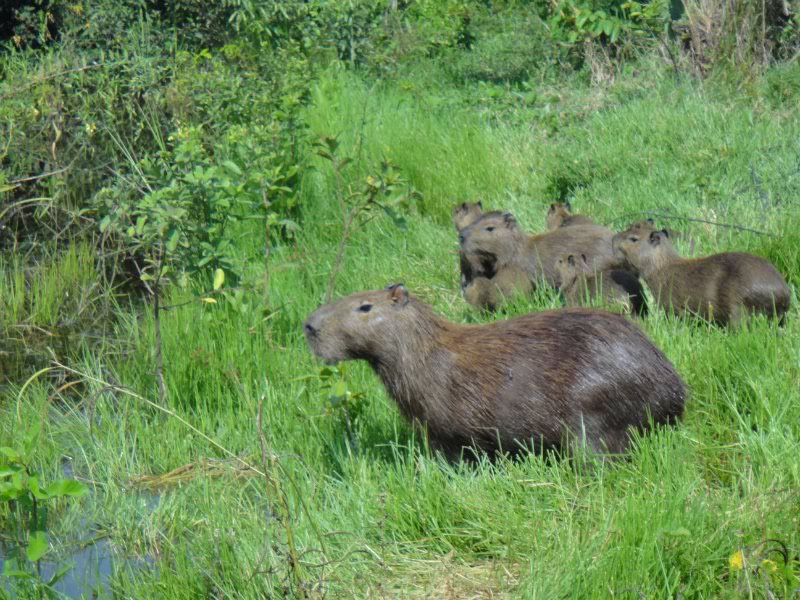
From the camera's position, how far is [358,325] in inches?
166

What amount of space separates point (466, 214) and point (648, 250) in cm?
150

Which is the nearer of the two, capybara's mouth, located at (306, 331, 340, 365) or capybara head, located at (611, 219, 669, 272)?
capybara's mouth, located at (306, 331, 340, 365)

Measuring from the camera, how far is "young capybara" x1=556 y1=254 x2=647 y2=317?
5645 millimetres

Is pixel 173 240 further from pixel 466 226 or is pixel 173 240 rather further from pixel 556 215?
pixel 556 215

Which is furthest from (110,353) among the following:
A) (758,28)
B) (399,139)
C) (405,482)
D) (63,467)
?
(758,28)

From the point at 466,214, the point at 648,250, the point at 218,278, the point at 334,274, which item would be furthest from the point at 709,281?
the point at 218,278

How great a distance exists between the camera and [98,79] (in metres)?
8.46

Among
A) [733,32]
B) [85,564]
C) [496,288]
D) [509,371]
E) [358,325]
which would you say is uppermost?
[733,32]

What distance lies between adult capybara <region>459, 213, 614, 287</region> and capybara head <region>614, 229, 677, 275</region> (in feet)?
0.96

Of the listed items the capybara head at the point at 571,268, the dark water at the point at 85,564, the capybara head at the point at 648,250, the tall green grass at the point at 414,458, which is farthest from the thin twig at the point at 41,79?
the dark water at the point at 85,564

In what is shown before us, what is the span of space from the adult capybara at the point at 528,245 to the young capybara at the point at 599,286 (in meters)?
0.10

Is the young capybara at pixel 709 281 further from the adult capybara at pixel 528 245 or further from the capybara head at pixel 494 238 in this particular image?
the capybara head at pixel 494 238

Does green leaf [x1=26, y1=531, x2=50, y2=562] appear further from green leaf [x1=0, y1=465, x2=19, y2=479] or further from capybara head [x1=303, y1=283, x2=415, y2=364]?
capybara head [x1=303, y1=283, x2=415, y2=364]

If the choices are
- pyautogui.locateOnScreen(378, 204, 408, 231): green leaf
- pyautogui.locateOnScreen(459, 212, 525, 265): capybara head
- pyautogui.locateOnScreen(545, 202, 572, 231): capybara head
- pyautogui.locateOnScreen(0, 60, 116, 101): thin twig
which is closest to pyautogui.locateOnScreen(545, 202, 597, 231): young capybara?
pyautogui.locateOnScreen(545, 202, 572, 231): capybara head
